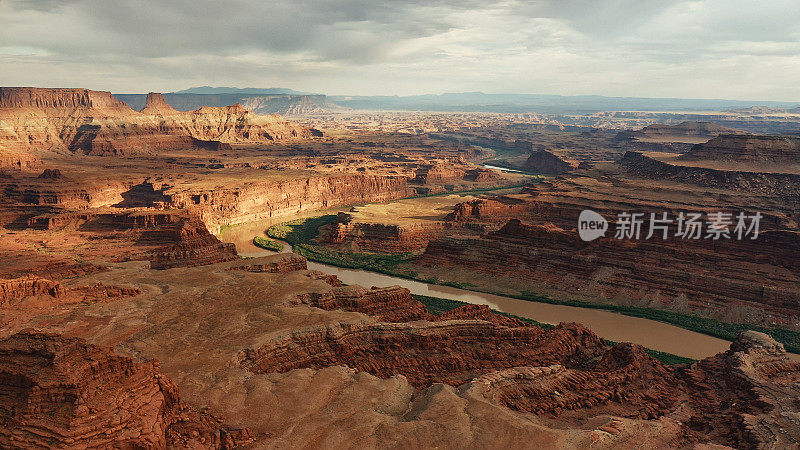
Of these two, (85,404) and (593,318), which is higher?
(85,404)

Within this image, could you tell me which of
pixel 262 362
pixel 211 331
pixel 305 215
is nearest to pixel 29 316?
pixel 211 331

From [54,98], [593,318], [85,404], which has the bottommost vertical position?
[593,318]

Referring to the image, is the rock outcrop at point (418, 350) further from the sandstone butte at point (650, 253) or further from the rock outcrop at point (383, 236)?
the rock outcrop at point (383, 236)

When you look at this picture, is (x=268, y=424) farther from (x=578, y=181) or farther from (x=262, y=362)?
(x=578, y=181)

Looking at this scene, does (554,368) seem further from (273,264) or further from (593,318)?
(273,264)

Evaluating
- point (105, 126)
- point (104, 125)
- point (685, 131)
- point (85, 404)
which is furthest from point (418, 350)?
point (685, 131)
